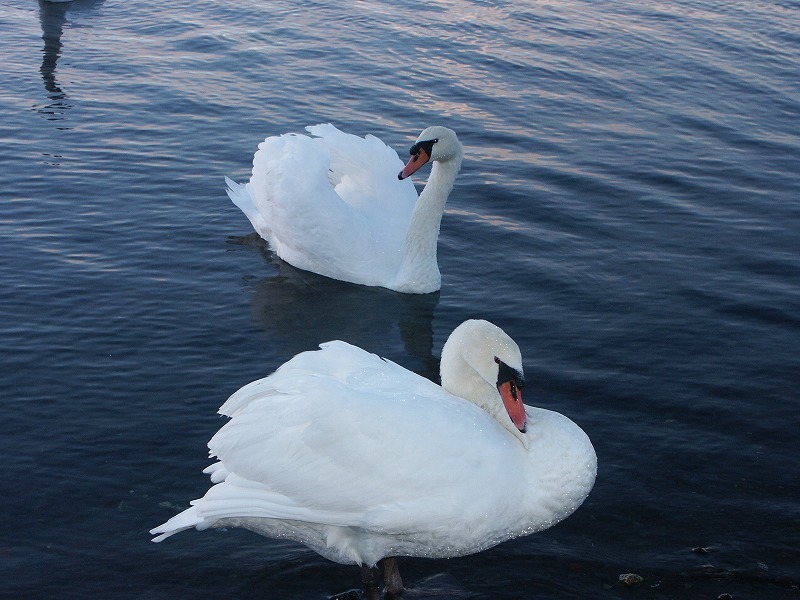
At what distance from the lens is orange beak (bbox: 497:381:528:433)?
5.74 meters

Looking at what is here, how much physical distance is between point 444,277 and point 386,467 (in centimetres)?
509

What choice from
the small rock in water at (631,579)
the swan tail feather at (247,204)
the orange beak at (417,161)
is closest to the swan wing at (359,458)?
the small rock in water at (631,579)

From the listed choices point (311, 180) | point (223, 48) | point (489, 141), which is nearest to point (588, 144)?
point (489, 141)

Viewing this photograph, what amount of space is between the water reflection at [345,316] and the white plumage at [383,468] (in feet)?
10.1

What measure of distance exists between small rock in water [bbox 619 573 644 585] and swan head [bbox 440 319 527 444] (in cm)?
115

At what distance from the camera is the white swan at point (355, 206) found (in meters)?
9.86

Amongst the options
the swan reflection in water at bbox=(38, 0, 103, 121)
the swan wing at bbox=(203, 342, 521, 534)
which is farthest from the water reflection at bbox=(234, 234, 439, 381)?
the swan reflection in water at bbox=(38, 0, 103, 121)

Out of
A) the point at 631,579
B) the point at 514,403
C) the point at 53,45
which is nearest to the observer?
the point at 514,403

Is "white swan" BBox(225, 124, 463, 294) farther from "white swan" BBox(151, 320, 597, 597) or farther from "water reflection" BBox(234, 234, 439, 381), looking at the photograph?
"white swan" BBox(151, 320, 597, 597)

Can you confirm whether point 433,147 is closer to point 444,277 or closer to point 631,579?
point 444,277

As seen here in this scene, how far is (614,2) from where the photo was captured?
20.2m

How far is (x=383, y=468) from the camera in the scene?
17.9ft

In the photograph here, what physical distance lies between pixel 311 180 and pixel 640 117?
6041mm

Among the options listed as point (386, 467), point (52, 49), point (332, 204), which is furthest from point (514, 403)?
point (52, 49)
